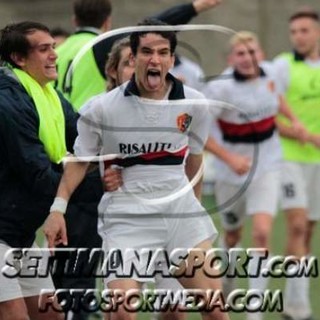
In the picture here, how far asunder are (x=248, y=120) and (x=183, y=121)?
3.75 meters

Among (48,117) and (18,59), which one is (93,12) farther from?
(48,117)

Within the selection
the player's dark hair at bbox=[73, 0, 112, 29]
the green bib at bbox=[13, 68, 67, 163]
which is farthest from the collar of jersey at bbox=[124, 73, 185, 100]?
the player's dark hair at bbox=[73, 0, 112, 29]

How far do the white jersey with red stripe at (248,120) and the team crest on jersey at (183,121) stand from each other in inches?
141

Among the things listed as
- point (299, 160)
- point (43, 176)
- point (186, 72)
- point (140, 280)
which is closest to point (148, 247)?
point (140, 280)

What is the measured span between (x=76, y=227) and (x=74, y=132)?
1.42m

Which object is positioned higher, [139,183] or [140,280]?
[139,183]

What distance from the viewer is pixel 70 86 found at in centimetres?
1025

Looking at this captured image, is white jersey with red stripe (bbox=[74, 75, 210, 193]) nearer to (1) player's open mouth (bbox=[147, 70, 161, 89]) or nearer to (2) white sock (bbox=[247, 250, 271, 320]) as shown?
(1) player's open mouth (bbox=[147, 70, 161, 89])

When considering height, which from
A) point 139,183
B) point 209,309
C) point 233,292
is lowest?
point 233,292

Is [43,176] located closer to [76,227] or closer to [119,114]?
[119,114]

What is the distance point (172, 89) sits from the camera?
8141 millimetres

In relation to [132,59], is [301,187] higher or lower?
lower

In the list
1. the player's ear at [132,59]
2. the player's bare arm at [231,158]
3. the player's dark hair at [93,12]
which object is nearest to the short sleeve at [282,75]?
the player's bare arm at [231,158]

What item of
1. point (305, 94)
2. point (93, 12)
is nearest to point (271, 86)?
point (305, 94)
